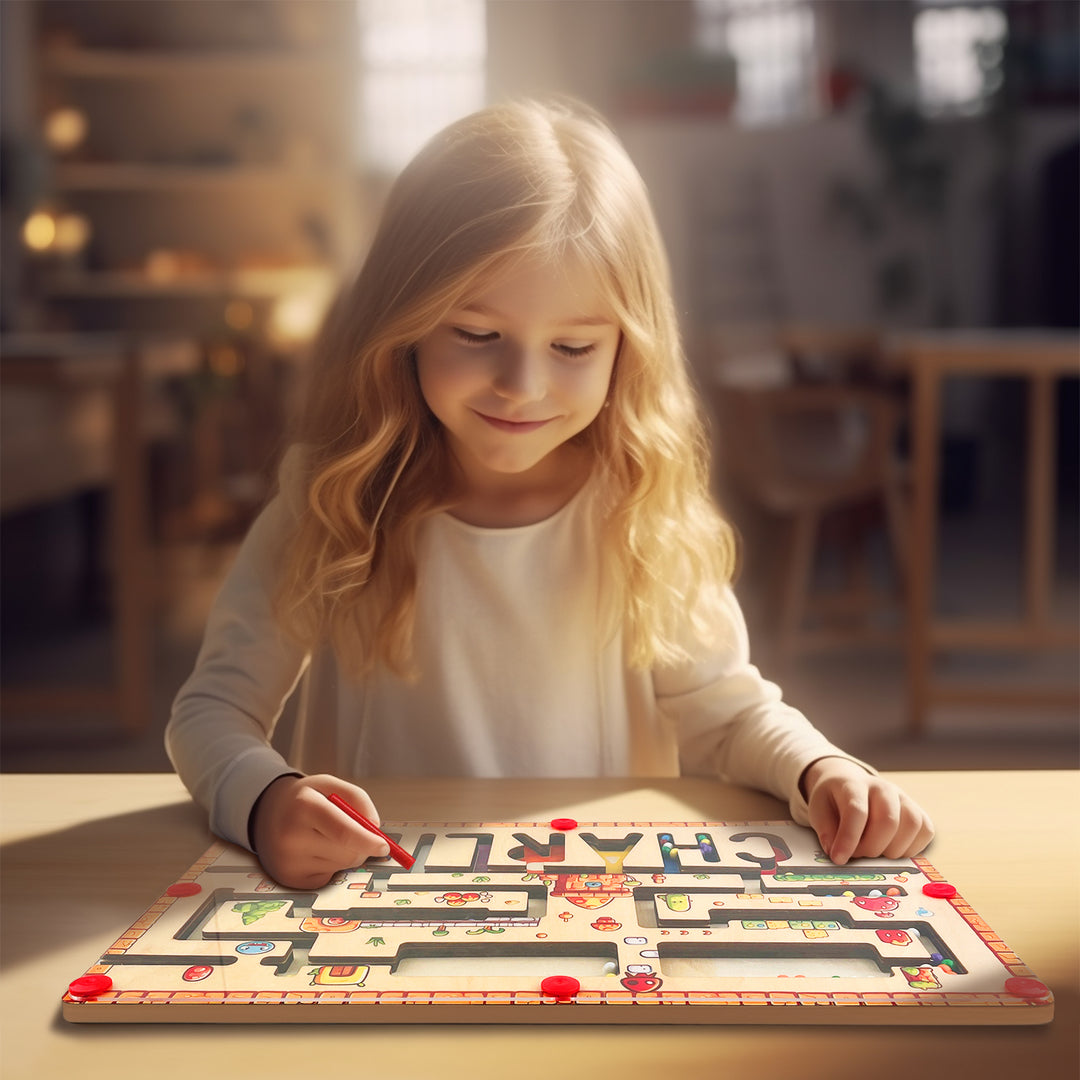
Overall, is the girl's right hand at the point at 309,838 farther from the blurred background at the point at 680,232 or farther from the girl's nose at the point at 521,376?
the blurred background at the point at 680,232

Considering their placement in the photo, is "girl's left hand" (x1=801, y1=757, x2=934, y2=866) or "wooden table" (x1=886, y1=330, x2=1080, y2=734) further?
"wooden table" (x1=886, y1=330, x2=1080, y2=734)

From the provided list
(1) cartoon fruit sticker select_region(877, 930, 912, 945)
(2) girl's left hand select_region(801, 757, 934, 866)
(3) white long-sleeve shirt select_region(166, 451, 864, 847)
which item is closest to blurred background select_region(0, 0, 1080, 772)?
(3) white long-sleeve shirt select_region(166, 451, 864, 847)

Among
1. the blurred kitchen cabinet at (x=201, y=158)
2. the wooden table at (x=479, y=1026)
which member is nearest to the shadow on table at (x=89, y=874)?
the wooden table at (x=479, y=1026)

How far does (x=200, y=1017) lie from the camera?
365 mm

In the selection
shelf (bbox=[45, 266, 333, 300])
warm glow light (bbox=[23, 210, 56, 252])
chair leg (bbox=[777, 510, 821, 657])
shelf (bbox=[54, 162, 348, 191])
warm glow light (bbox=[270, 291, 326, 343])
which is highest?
shelf (bbox=[54, 162, 348, 191])

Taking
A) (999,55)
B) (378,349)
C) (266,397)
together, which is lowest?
(266,397)

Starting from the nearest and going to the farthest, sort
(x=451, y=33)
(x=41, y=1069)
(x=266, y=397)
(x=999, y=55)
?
(x=41, y=1069) < (x=266, y=397) < (x=999, y=55) < (x=451, y=33)

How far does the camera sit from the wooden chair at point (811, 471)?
8.81 ft

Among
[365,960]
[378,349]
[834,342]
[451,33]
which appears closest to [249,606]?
[378,349]

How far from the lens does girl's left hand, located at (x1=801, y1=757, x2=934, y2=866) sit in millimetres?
510

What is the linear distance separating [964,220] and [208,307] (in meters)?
3.01

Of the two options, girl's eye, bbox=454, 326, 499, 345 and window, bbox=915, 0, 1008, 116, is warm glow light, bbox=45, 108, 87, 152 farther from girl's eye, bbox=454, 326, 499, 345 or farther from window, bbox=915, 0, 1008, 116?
girl's eye, bbox=454, 326, 499, 345

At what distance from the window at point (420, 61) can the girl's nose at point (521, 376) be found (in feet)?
17.4

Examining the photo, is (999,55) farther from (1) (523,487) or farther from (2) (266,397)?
(1) (523,487)
